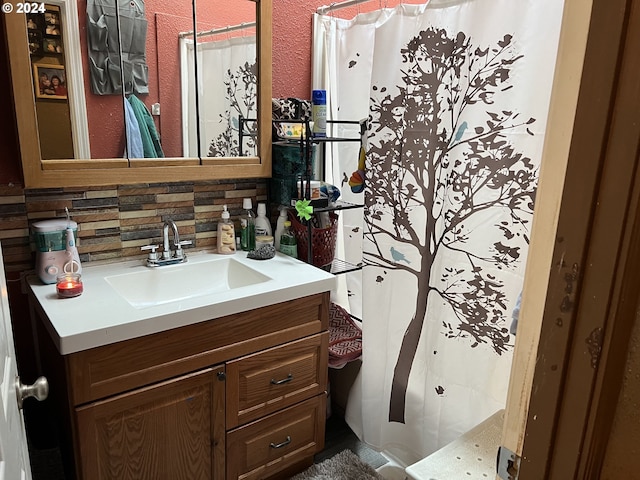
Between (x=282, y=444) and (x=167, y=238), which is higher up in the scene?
(x=167, y=238)

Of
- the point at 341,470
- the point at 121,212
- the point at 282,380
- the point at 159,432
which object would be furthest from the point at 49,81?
the point at 341,470

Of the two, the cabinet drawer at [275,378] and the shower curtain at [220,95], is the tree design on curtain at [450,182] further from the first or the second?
the shower curtain at [220,95]

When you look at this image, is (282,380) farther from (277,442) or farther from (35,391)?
(35,391)

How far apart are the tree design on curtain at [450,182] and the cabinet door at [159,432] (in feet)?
2.47

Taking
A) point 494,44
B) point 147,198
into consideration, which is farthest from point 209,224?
point 494,44

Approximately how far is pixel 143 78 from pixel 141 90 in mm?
41

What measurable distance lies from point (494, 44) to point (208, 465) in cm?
160

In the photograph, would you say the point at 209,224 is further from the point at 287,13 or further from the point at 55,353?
the point at 287,13

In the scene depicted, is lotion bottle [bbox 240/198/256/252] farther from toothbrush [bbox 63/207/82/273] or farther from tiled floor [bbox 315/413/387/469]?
tiled floor [bbox 315/413/387/469]

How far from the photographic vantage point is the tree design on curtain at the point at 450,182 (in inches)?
56.6

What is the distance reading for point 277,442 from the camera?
68.8 inches

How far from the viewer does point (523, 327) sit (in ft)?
1.89

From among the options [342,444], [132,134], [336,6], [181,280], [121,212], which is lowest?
[342,444]

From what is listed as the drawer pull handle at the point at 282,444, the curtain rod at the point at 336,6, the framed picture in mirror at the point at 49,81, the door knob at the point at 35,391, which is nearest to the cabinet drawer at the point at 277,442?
the drawer pull handle at the point at 282,444
